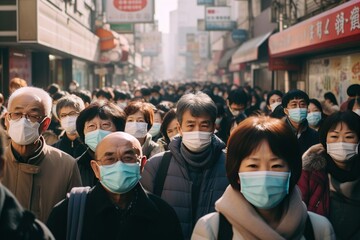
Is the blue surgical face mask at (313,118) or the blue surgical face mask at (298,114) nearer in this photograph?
the blue surgical face mask at (298,114)

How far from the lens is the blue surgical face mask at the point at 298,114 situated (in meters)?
6.80

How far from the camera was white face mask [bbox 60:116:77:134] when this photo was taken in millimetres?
5918

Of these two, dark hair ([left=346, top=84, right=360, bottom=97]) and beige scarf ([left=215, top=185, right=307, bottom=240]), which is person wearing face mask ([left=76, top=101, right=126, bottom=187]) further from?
dark hair ([left=346, top=84, right=360, bottom=97])

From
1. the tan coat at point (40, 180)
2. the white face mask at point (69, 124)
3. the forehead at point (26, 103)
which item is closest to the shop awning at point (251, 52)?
the white face mask at point (69, 124)

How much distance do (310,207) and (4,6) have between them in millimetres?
13001

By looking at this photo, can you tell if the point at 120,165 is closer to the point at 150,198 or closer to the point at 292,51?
the point at 150,198

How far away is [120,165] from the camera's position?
322 cm

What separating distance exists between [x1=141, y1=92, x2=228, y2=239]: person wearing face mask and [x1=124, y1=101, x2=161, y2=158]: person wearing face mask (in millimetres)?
1369

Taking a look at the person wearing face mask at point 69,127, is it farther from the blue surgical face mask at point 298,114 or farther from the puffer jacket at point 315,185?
the blue surgical face mask at point 298,114

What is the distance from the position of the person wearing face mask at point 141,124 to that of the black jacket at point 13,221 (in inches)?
148

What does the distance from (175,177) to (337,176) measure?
45.4 inches

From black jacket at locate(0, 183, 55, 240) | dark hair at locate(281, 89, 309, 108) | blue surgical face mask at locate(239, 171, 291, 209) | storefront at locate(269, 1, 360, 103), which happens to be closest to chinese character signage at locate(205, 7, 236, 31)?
storefront at locate(269, 1, 360, 103)

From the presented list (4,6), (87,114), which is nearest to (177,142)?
(87,114)

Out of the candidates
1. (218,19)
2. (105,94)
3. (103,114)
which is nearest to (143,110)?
(103,114)
